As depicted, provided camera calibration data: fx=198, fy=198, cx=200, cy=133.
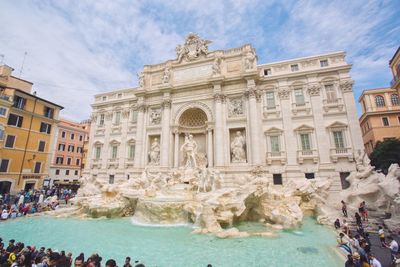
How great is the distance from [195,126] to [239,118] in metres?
4.72

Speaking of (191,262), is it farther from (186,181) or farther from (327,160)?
(327,160)

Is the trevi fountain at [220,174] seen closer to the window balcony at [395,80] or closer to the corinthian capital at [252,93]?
the corinthian capital at [252,93]

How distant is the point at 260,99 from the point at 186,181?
32.0 feet

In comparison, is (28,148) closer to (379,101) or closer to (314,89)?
(314,89)

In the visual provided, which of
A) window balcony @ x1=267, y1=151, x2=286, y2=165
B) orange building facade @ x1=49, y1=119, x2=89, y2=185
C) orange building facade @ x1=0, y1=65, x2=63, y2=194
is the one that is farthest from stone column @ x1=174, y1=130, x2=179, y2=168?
orange building facade @ x1=49, y1=119, x2=89, y2=185

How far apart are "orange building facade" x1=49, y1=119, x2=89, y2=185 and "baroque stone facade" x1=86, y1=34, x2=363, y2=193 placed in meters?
9.96

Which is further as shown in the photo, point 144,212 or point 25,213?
point 25,213

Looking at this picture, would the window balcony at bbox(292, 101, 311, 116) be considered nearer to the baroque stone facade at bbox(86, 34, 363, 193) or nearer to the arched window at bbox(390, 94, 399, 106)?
the baroque stone facade at bbox(86, 34, 363, 193)

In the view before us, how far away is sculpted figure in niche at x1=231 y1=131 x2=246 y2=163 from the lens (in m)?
17.1

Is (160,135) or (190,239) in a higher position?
(160,135)

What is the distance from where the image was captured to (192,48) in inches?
821

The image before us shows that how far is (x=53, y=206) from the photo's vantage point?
1489 cm

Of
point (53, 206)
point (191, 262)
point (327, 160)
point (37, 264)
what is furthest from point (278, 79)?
point (53, 206)

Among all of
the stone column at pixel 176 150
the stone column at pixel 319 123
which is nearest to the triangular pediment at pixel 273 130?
the stone column at pixel 319 123
